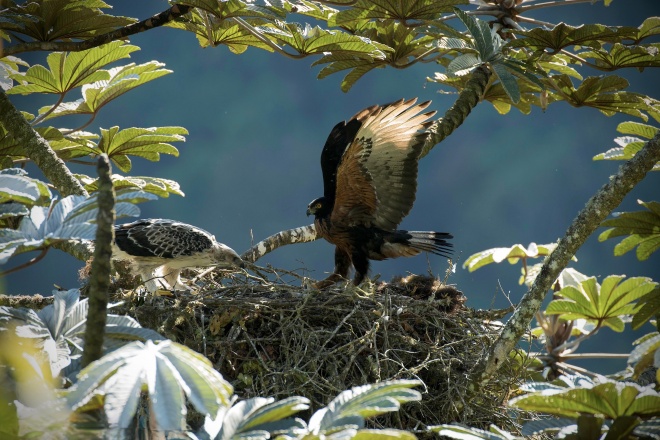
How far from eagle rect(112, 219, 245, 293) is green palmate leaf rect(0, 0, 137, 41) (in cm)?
123

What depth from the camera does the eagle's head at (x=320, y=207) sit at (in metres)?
5.10

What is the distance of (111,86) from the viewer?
3963mm

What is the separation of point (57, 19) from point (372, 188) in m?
2.09

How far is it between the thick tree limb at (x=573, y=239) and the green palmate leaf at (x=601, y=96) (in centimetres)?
79

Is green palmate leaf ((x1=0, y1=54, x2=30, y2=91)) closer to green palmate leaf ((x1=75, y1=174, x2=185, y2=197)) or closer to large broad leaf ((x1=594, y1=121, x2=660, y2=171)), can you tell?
green palmate leaf ((x1=75, y1=174, x2=185, y2=197))

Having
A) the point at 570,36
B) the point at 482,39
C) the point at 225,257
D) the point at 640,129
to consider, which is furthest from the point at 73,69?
the point at 640,129

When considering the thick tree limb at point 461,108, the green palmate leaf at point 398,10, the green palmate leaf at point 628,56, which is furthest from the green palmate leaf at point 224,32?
the green palmate leaf at point 628,56

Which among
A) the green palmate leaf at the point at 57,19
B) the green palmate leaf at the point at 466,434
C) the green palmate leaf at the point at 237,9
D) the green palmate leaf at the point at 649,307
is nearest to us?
the green palmate leaf at the point at 466,434

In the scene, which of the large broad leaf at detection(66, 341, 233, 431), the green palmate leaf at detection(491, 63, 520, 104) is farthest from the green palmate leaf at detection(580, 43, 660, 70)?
the large broad leaf at detection(66, 341, 233, 431)

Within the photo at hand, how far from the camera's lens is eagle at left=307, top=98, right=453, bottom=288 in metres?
4.64

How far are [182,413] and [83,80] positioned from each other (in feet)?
9.35

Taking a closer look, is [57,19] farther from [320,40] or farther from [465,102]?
[465,102]

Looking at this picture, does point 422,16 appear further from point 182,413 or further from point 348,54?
point 182,413

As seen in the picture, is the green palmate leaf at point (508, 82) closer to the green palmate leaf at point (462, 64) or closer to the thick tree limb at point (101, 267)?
the green palmate leaf at point (462, 64)
